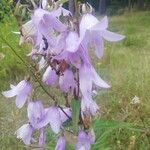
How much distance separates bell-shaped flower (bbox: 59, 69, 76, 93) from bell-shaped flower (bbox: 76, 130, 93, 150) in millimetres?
256

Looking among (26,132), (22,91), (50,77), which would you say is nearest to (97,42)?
(50,77)

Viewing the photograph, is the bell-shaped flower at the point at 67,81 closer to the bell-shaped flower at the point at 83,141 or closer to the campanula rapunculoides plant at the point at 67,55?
the campanula rapunculoides plant at the point at 67,55

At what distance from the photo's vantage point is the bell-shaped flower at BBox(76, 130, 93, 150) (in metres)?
2.00

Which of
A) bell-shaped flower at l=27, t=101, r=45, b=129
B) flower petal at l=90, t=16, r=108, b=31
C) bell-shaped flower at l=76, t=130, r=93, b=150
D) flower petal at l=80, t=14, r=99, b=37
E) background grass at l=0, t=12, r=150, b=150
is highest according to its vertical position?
flower petal at l=90, t=16, r=108, b=31

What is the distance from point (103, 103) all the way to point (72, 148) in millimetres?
2660

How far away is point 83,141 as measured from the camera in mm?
2006


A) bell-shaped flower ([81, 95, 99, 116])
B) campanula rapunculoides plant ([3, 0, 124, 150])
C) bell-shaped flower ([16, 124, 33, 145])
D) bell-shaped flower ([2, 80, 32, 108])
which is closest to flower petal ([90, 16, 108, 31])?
campanula rapunculoides plant ([3, 0, 124, 150])

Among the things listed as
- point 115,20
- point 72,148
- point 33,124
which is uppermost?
point 33,124

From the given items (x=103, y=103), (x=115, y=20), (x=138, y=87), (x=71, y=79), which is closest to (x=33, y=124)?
(x=71, y=79)

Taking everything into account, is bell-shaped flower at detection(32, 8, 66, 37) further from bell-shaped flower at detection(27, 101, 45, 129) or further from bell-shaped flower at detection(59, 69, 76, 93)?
bell-shaped flower at detection(27, 101, 45, 129)

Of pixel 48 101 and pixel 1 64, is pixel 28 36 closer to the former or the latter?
pixel 48 101

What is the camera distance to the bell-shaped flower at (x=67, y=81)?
5.78ft

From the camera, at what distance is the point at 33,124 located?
6.53ft

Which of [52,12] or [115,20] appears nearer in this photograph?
[52,12]
